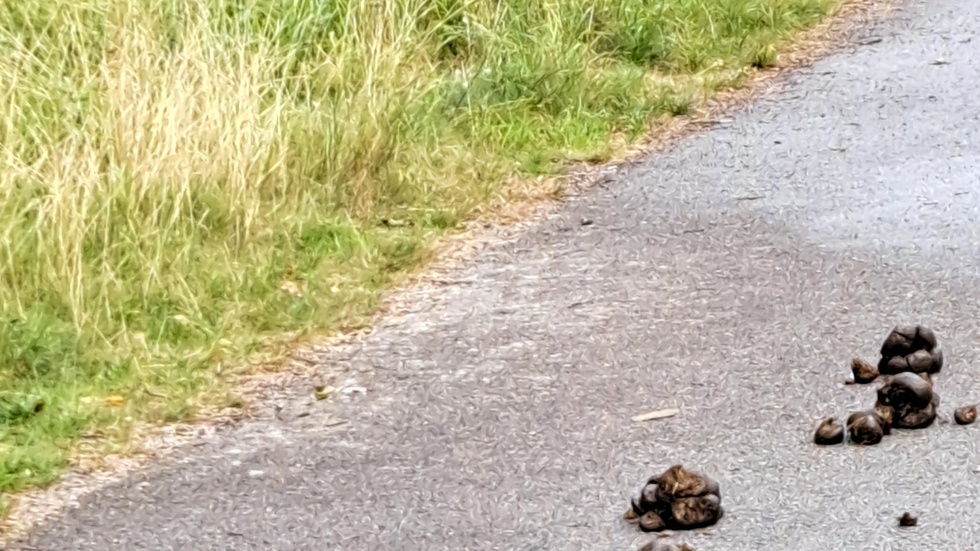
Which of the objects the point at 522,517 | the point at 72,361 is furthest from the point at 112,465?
the point at 522,517

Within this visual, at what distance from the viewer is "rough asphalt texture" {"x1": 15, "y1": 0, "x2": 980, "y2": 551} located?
14.4 ft

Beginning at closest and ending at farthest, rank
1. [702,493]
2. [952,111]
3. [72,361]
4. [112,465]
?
1. [702,493]
2. [112,465]
3. [72,361]
4. [952,111]

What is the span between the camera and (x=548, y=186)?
7.00 metres

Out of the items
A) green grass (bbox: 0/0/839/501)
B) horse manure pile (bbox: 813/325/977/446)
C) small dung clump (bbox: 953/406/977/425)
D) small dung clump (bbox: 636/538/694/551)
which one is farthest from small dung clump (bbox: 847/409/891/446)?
green grass (bbox: 0/0/839/501)

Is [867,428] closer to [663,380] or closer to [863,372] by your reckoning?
[863,372]

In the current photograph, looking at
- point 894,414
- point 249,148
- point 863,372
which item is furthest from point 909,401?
point 249,148

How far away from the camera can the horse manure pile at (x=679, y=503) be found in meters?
4.22

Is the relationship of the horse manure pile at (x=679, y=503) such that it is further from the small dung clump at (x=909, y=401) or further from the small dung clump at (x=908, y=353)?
the small dung clump at (x=908, y=353)

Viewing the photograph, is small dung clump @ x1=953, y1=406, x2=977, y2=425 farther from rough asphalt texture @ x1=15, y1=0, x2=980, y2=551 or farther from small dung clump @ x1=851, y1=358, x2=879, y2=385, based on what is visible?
small dung clump @ x1=851, y1=358, x2=879, y2=385

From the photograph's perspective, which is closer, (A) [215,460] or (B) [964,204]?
(A) [215,460]

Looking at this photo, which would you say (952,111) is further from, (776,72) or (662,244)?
(662,244)

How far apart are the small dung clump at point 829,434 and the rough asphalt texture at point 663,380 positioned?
5 cm

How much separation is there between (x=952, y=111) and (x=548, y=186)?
208cm

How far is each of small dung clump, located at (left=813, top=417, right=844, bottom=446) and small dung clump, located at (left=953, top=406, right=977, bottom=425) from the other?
1.13ft
